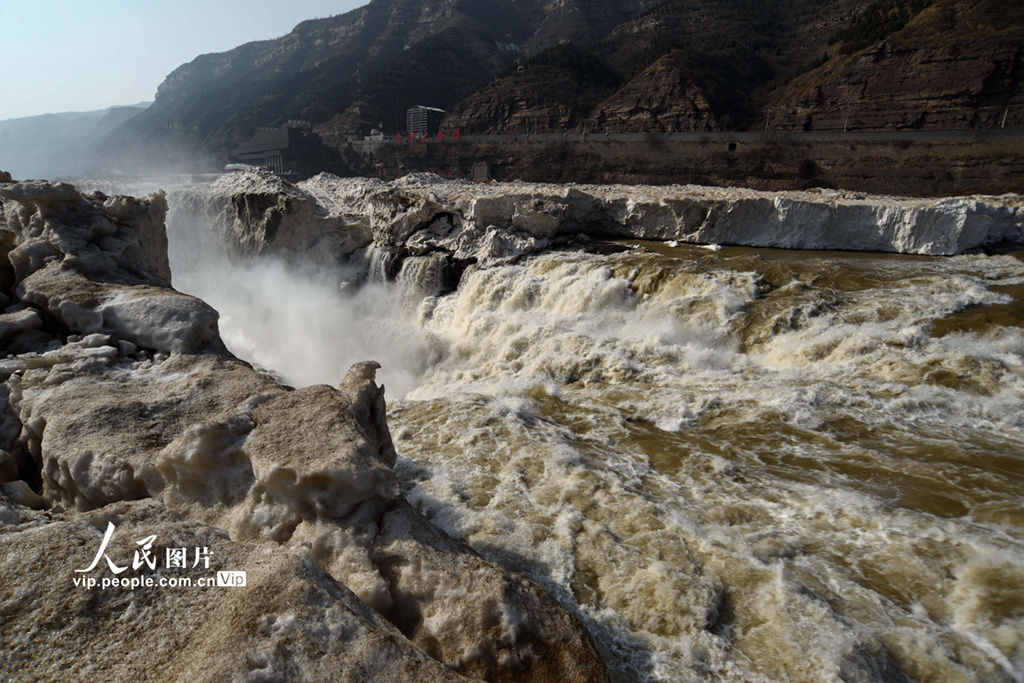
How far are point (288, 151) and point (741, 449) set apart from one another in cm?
4528

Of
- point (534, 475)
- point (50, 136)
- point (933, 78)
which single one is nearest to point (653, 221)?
point (534, 475)

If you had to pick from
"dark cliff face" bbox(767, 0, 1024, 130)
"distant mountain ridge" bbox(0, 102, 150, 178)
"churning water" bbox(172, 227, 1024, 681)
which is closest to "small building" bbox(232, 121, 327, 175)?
"dark cliff face" bbox(767, 0, 1024, 130)

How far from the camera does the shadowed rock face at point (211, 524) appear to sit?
1.82 metres

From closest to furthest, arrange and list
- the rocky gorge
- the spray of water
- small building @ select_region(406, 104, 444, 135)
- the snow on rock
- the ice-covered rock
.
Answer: the ice-covered rock → the rocky gorge → the spray of water → the snow on rock → small building @ select_region(406, 104, 444, 135)

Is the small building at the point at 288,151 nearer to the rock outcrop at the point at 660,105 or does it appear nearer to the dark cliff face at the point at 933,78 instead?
the rock outcrop at the point at 660,105

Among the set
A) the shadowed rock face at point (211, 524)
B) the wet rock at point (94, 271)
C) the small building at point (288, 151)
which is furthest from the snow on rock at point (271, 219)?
the small building at point (288, 151)

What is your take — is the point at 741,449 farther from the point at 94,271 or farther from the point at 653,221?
the point at 653,221

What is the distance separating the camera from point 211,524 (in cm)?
275

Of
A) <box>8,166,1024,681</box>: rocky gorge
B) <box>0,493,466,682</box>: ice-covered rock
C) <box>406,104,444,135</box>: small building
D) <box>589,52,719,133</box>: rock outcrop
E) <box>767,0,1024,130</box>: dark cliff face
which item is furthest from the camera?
<box>406,104,444,135</box>: small building

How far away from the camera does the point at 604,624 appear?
136 inches

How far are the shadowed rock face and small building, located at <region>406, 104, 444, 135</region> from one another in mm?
50780

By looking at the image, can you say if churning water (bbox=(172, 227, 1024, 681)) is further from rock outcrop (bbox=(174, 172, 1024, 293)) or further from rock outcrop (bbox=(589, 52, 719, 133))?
rock outcrop (bbox=(589, 52, 719, 133))

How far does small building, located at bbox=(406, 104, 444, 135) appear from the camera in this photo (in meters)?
51.8

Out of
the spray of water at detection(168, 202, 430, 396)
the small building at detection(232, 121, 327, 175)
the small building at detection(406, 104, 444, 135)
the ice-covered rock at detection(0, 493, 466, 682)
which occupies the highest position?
the small building at detection(406, 104, 444, 135)
